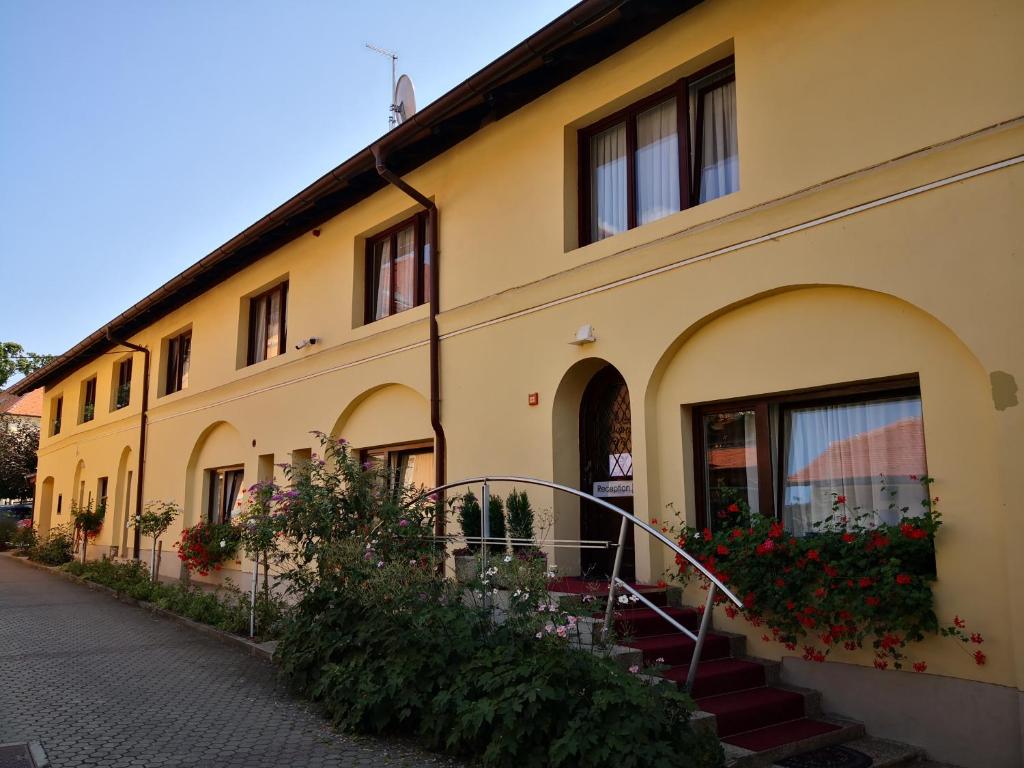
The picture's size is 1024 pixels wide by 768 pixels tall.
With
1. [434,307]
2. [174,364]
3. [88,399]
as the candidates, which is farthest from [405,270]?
[88,399]

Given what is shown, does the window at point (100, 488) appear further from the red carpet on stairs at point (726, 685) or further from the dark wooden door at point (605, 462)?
the red carpet on stairs at point (726, 685)

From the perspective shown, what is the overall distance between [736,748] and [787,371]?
2.90 meters

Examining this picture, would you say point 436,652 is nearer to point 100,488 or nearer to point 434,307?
point 434,307

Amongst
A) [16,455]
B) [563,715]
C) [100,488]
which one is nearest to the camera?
[563,715]

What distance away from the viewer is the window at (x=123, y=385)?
21150 mm

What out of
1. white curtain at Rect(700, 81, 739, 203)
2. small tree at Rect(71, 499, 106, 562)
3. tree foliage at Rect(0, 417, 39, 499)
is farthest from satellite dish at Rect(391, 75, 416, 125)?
tree foliage at Rect(0, 417, 39, 499)

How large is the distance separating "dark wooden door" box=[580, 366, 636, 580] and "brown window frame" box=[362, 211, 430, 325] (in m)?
3.13

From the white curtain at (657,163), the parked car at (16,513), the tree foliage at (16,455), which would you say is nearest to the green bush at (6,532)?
the parked car at (16,513)

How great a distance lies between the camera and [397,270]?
11.8 meters

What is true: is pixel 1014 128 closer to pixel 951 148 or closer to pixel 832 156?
pixel 951 148

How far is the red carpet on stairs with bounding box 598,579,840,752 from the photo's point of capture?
18.4 feet

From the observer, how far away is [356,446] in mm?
11844

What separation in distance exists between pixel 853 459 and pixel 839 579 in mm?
1133

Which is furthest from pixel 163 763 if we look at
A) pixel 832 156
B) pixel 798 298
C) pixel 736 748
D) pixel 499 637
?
pixel 832 156
